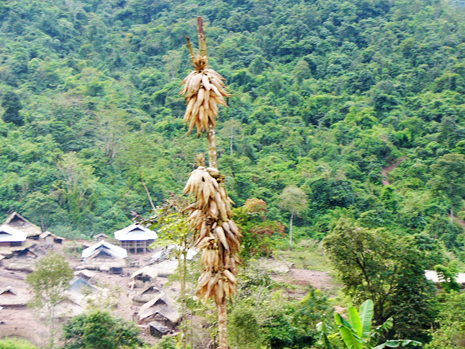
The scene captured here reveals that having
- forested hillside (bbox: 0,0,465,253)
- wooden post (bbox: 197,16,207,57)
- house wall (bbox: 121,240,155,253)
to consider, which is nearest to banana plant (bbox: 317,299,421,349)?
wooden post (bbox: 197,16,207,57)

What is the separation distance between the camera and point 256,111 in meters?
37.0

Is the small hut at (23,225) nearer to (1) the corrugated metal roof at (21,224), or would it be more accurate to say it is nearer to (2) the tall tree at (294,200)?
(1) the corrugated metal roof at (21,224)

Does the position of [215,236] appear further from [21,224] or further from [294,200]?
[21,224]

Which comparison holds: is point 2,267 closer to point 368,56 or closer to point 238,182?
point 238,182

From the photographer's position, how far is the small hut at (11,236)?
888 inches

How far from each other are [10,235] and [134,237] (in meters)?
5.75

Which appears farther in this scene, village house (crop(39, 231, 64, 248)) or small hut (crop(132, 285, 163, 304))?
village house (crop(39, 231, 64, 248))

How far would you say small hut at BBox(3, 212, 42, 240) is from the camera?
2386 centimetres

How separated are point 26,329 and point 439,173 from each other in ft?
69.7

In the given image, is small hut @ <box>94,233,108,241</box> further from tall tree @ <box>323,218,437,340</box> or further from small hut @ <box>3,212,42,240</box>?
tall tree @ <box>323,218,437,340</box>

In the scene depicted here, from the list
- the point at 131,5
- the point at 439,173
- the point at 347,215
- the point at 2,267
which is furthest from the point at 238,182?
the point at 131,5

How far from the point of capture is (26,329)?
52.5 feet

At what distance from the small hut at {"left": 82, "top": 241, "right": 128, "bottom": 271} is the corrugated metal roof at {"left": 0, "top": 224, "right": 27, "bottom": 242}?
2.95 metres

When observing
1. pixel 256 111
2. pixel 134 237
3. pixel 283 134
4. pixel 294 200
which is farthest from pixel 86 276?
pixel 256 111
